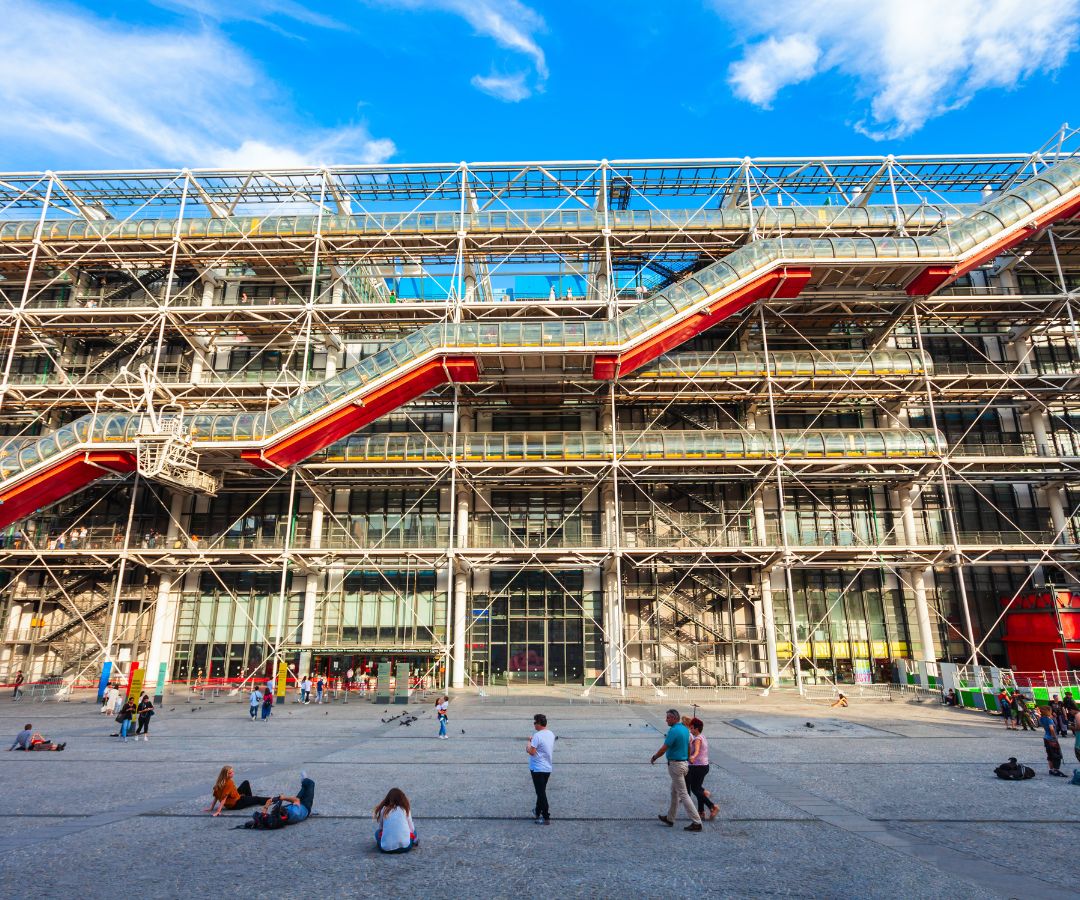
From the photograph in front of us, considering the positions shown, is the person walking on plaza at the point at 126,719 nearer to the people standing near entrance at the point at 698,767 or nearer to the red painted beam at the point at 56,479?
the red painted beam at the point at 56,479

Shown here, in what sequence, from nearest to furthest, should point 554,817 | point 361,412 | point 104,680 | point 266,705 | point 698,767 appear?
point 698,767 < point 554,817 < point 266,705 < point 104,680 < point 361,412

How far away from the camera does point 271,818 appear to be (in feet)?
25.1

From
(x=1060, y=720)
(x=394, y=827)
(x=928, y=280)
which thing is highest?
(x=928, y=280)

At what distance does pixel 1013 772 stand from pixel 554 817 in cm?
777

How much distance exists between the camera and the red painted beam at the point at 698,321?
25.0 m

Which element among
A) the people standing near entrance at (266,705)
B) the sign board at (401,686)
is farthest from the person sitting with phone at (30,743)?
the sign board at (401,686)

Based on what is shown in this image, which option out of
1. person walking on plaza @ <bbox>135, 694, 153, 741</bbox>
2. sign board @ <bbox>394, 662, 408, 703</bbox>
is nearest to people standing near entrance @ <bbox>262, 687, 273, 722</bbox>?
person walking on plaza @ <bbox>135, 694, 153, 741</bbox>

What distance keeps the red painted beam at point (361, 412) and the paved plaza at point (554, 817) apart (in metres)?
10.9

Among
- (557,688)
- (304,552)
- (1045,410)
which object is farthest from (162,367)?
(1045,410)

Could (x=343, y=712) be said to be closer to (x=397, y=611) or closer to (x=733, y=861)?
(x=397, y=611)

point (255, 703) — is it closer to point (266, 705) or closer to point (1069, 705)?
point (266, 705)

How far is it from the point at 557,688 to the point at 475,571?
5644 mm

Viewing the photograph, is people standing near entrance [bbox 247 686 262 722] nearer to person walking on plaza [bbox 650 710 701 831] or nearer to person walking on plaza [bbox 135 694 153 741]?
person walking on plaza [bbox 135 694 153 741]

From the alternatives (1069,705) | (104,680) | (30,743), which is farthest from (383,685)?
(1069,705)
